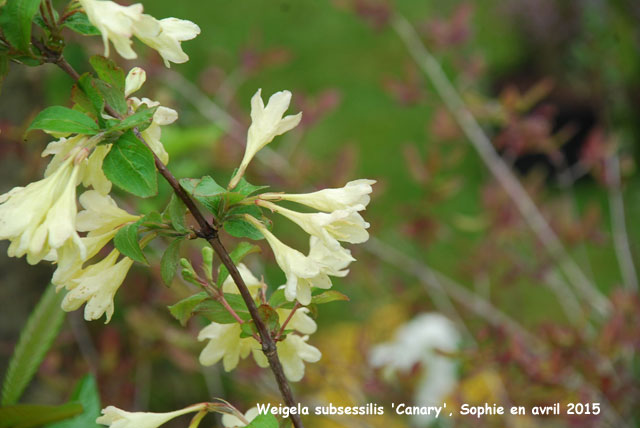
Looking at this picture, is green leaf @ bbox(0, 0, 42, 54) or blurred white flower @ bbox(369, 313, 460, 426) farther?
blurred white flower @ bbox(369, 313, 460, 426)

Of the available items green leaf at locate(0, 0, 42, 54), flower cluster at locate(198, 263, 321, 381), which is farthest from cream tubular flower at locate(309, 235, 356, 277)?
green leaf at locate(0, 0, 42, 54)

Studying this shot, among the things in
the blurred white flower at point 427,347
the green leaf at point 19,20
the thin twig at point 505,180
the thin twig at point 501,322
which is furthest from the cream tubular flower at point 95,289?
the blurred white flower at point 427,347

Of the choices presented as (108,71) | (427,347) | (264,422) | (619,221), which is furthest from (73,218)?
(427,347)

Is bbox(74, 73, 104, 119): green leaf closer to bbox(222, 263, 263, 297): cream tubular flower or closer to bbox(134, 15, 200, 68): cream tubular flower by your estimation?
bbox(134, 15, 200, 68): cream tubular flower

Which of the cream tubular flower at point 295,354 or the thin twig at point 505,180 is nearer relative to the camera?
the cream tubular flower at point 295,354

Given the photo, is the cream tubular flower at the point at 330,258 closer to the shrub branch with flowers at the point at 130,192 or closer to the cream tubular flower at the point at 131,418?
the shrub branch with flowers at the point at 130,192

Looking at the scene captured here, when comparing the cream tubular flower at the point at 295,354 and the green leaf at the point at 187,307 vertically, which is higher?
the green leaf at the point at 187,307
